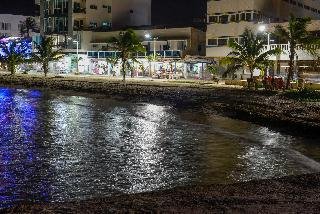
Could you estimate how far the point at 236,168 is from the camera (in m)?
13.8

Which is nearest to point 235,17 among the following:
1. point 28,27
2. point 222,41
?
point 222,41

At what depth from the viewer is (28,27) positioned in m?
115

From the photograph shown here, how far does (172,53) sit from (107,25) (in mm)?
24889

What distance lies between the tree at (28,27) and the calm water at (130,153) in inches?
3637

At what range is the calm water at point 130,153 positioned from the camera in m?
11.8

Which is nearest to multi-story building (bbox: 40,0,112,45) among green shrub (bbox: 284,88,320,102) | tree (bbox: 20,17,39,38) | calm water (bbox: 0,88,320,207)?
tree (bbox: 20,17,39,38)

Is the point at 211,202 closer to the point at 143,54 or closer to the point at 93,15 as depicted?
the point at 143,54

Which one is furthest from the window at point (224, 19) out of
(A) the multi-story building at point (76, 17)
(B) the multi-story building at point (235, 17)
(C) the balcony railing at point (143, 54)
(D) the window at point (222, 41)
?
(A) the multi-story building at point (76, 17)

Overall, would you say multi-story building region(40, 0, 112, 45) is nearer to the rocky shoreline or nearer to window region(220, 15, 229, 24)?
window region(220, 15, 229, 24)

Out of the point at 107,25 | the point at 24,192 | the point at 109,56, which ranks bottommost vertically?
the point at 24,192

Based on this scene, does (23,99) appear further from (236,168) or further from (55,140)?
(236,168)

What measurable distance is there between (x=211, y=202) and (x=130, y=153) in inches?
270

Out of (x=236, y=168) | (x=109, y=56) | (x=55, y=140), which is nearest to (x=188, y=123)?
(x=55, y=140)

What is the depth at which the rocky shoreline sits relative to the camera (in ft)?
28.7
